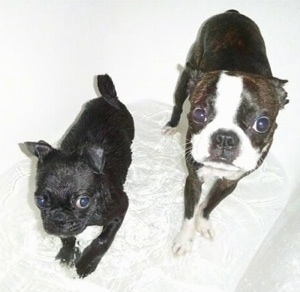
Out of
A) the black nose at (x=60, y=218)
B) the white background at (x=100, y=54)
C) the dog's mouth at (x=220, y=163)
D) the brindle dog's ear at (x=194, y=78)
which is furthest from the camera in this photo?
the white background at (x=100, y=54)

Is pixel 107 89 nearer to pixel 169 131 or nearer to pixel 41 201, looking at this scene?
pixel 169 131

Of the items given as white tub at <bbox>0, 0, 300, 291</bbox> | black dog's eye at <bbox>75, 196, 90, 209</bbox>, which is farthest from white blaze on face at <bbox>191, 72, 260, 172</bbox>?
white tub at <bbox>0, 0, 300, 291</bbox>

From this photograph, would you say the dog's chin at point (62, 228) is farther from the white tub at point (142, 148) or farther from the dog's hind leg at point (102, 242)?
the white tub at point (142, 148)

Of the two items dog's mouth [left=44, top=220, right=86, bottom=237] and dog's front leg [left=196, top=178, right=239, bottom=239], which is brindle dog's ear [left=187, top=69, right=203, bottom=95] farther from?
dog's mouth [left=44, top=220, right=86, bottom=237]

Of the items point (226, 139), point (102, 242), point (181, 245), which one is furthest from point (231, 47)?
point (102, 242)

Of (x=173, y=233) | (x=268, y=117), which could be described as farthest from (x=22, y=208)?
(x=268, y=117)

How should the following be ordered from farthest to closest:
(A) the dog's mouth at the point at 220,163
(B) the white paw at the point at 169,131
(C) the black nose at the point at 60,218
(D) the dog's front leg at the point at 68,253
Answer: (B) the white paw at the point at 169,131
(D) the dog's front leg at the point at 68,253
(A) the dog's mouth at the point at 220,163
(C) the black nose at the point at 60,218

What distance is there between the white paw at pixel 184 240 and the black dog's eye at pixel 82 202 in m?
0.89

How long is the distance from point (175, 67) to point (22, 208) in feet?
4.94

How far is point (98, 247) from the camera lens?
2494mm

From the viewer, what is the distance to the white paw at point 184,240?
2.90 meters

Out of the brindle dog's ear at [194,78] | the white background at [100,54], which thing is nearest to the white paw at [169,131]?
the white background at [100,54]

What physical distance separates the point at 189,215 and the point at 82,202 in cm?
87

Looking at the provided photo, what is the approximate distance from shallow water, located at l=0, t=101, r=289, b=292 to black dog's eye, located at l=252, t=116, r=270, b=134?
1062mm
